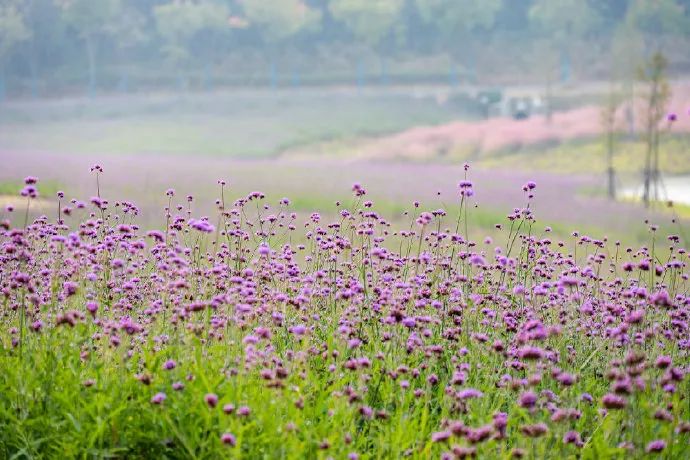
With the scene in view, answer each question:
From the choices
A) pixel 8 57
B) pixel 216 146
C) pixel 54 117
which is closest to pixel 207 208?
pixel 216 146

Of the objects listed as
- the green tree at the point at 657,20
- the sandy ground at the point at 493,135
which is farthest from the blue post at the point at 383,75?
the sandy ground at the point at 493,135

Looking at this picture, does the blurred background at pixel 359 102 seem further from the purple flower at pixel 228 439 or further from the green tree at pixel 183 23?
the purple flower at pixel 228 439

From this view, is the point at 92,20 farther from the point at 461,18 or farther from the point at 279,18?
the point at 461,18

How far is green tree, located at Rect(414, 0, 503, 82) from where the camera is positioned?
26.2m

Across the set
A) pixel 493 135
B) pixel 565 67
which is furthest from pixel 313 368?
pixel 565 67

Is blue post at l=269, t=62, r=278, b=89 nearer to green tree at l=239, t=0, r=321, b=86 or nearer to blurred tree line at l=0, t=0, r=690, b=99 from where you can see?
blurred tree line at l=0, t=0, r=690, b=99

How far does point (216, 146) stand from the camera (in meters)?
19.0

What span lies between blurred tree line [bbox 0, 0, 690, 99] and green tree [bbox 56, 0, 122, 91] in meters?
0.04

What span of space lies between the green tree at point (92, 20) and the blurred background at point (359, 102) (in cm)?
6

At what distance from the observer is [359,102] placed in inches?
973

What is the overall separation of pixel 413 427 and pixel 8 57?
2328 cm

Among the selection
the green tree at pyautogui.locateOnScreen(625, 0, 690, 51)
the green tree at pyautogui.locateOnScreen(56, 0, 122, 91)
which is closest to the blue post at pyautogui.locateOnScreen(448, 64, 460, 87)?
the green tree at pyautogui.locateOnScreen(625, 0, 690, 51)

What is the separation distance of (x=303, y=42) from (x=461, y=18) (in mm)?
4944

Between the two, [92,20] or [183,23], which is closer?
[92,20]
